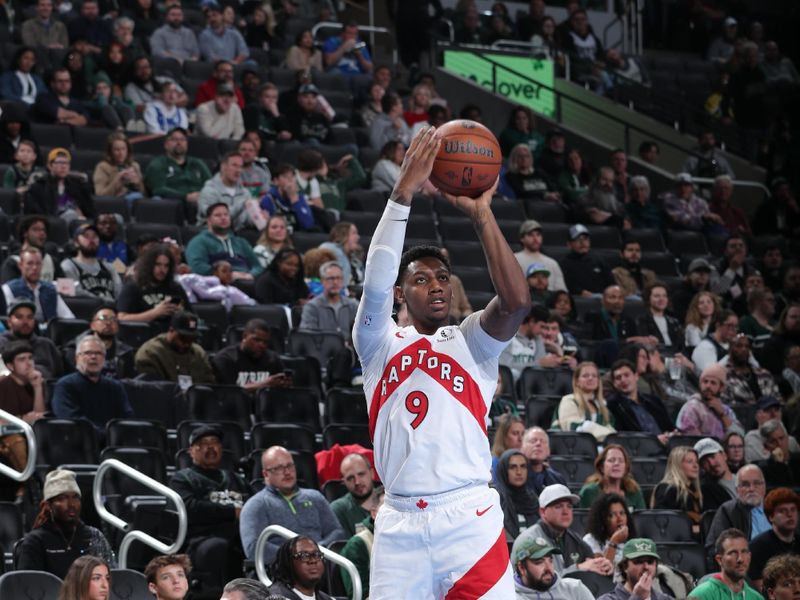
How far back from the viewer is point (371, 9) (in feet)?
63.6

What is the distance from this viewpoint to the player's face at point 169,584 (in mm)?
7352

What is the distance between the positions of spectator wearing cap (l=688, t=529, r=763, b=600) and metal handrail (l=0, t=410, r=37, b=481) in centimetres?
383

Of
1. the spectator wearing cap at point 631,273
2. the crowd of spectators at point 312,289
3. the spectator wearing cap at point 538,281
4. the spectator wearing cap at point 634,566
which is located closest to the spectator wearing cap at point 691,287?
the crowd of spectators at point 312,289

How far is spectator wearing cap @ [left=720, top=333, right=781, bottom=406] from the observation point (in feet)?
41.1

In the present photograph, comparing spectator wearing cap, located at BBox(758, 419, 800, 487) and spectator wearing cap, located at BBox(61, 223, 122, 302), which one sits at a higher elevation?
spectator wearing cap, located at BBox(61, 223, 122, 302)

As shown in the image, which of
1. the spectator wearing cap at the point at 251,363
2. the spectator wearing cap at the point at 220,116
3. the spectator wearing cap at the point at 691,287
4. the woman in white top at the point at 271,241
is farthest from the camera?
the spectator wearing cap at the point at 220,116

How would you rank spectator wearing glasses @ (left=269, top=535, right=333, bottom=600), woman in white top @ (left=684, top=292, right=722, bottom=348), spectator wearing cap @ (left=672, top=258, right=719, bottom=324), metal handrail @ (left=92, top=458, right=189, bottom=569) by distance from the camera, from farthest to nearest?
spectator wearing cap @ (left=672, top=258, right=719, bottom=324)
woman in white top @ (left=684, top=292, right=722, bottom=348)
metal handrail @ (left=92, top=458, right=189, bottom=569)
spectator wearing glasses @ (left=269, top=535, right=333, bottom=600)

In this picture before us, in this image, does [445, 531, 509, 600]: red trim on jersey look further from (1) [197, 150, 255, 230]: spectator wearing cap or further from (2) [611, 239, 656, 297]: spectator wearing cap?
(2) [611, 239, 656, 297]: spectator wearing cap

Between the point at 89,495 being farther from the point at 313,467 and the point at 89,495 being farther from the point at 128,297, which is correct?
the point at 128,297

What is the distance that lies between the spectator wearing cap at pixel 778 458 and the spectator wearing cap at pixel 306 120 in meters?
5.74

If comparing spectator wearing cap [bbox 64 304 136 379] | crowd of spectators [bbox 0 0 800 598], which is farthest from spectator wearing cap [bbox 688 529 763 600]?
spectator wearing cap [bbox 64 304 136 379]

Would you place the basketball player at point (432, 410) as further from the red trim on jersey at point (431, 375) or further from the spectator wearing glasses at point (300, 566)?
the spectator wearing glasses at point (300, 566)

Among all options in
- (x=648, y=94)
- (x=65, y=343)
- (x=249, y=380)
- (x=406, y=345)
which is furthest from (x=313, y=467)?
(x=648, y=94)

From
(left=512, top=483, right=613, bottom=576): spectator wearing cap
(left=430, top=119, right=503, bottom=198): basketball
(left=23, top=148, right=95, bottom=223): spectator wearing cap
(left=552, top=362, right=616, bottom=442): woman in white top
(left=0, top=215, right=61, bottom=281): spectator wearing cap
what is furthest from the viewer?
(left=23, top=148, right=95, bottom=223): spectator wearing cap
